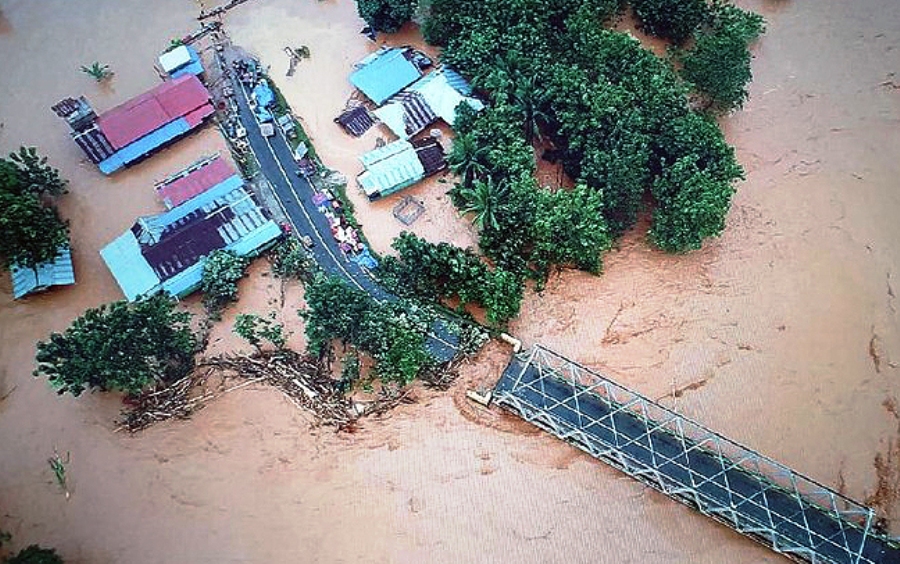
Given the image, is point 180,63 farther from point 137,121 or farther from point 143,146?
point 143,146

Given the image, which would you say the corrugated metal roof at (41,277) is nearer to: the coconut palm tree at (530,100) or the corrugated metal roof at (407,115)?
the corrugated metal roof at (407,115)

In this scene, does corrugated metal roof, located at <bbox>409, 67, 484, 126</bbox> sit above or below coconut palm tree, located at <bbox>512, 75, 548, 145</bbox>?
above

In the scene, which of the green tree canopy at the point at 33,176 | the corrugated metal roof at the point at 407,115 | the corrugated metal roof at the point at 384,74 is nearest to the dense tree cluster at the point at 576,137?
the corrugated metal roof at the point at 384,74

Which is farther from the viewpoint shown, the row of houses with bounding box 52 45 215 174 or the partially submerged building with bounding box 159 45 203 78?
the partially submerged building with bounding box 159 45 203 78

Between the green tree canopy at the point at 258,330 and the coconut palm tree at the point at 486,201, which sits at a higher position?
the coconut palm tree at the point at 486,201

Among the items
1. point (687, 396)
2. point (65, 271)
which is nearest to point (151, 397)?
point (65, 271)

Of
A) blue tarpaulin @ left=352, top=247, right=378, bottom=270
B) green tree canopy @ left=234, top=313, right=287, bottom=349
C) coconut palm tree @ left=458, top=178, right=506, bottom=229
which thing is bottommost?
green tree canopy @ left=234, top=313, right=287, bottom=349

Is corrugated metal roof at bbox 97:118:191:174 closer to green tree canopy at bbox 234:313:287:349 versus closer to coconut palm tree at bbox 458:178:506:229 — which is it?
green tree canopy at bbox 234:313:287:349

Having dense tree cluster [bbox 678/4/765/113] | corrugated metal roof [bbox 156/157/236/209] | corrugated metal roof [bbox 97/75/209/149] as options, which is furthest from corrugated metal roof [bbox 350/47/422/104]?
dense tree cluster [bbox 678/4/765/113]
